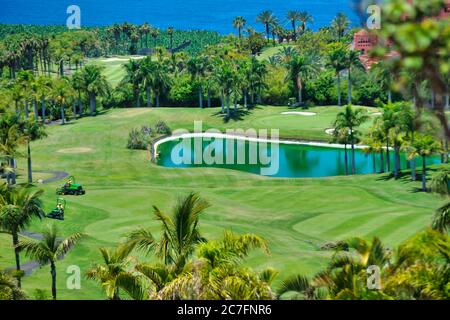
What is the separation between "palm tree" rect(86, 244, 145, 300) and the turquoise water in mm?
59225

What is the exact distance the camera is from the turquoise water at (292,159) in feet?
276

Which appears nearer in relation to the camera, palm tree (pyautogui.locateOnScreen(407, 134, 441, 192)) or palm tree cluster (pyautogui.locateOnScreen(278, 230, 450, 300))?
palm tree cluster (pyautogui.locateOnScreen(278, 230, 450, 300))

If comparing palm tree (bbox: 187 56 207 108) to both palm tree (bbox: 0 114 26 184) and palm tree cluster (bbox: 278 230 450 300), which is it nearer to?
palm tree (bbox: 0 114 26 184)

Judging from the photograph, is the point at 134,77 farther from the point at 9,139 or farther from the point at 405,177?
the point at 405,177

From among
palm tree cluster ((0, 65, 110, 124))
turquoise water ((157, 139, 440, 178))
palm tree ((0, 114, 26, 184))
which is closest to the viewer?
palm tree ((0, 114, 26, 184))

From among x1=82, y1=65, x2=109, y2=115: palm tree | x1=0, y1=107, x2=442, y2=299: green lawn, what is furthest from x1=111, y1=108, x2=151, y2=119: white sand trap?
x1=0, y1=107, x2=442, y2=299: green lawn

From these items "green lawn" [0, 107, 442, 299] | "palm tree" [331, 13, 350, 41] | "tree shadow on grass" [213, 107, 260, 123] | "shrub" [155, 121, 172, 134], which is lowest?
"green lawn" [0, 107, 442, 299]

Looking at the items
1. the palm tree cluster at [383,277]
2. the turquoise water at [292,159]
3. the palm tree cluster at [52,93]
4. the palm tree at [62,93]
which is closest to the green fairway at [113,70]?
the palm tree cluster at [52,93]

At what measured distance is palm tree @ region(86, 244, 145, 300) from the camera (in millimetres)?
20875

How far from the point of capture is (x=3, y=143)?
61.7 meters

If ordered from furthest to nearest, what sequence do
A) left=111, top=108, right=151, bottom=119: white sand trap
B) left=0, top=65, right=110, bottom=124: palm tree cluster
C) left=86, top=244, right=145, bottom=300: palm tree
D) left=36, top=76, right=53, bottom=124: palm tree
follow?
left=111, top=108, right=151, bottom=119: white sand trap < left=36, top=76, right=53, bottom=124: palm tree < left=0, top=65, right=110, bottom=124: palm tree cluster < left=86, top=244, right=145, bottom=300: palm tree
